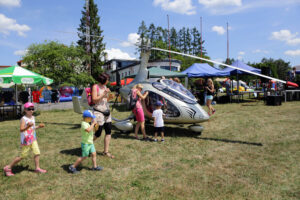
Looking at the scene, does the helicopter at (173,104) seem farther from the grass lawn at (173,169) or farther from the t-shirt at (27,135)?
the t-shirt at (27,135)

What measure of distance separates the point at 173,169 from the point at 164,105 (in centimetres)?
255

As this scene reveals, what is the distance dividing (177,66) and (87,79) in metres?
26.9

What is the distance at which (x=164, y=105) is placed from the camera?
20.9 feet

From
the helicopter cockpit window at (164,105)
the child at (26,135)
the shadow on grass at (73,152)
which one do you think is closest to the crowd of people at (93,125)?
the child at (26,135)

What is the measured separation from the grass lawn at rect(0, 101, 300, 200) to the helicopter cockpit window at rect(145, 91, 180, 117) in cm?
78

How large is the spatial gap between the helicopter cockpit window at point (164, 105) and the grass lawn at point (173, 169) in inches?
30.5

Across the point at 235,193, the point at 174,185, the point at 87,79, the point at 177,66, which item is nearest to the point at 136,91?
the point at 174,185

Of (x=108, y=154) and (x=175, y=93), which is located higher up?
(x=175, y=93)

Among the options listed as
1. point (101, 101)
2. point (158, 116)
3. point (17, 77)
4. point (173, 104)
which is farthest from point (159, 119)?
point (17, 77)

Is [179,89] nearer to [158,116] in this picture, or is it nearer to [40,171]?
[158,116]

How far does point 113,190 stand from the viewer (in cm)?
336

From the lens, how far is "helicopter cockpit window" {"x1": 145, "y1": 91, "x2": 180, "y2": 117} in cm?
623

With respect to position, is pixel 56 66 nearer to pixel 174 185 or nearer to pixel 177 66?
pixel 174 185

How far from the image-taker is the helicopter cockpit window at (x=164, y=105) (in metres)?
6.23
